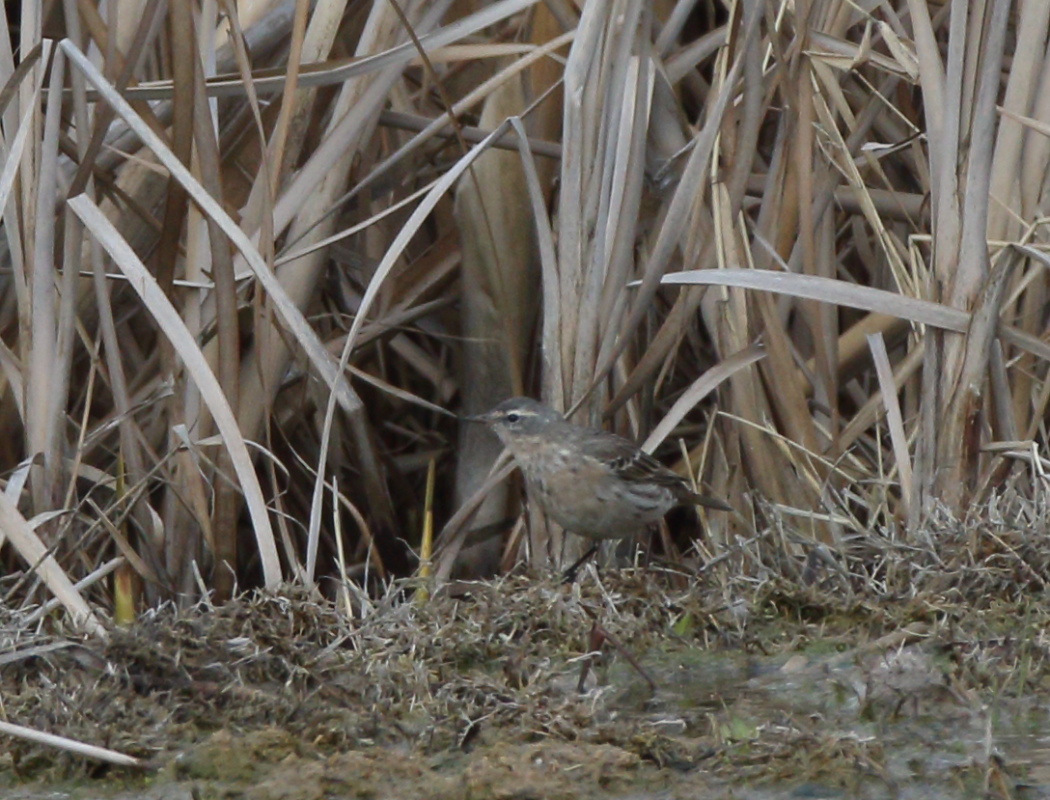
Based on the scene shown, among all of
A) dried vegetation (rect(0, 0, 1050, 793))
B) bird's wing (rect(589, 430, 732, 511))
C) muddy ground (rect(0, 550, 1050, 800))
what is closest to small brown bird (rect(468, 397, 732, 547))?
bird's wing (rect(589, 430, 732, 511))

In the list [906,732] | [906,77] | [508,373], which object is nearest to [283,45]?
[508,373]

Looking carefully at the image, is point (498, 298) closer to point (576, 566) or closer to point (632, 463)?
point (632, 463)

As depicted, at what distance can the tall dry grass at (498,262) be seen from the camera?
13.6 ft

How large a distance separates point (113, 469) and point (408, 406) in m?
1.16

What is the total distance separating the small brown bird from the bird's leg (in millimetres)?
51

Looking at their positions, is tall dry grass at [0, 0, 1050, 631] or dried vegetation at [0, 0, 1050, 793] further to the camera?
tall dry grass at [0, 0, 1050, 631]

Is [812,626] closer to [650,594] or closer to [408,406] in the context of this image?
[650,594]

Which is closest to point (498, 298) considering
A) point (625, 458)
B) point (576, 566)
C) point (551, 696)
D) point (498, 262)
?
point (498, 262)

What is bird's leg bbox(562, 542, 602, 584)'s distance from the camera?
4258 mm

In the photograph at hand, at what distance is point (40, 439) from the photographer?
13.6 ft

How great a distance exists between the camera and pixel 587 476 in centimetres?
453

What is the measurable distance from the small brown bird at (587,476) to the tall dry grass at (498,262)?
11 cm

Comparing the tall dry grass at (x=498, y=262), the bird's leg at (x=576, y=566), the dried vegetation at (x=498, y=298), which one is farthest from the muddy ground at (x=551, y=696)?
the tall dry grass at (x=498, y=262)

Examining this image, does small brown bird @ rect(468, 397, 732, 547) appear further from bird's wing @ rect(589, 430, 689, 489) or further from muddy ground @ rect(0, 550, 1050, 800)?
muddy ground @ rect(0, 550, 1050, 800)
